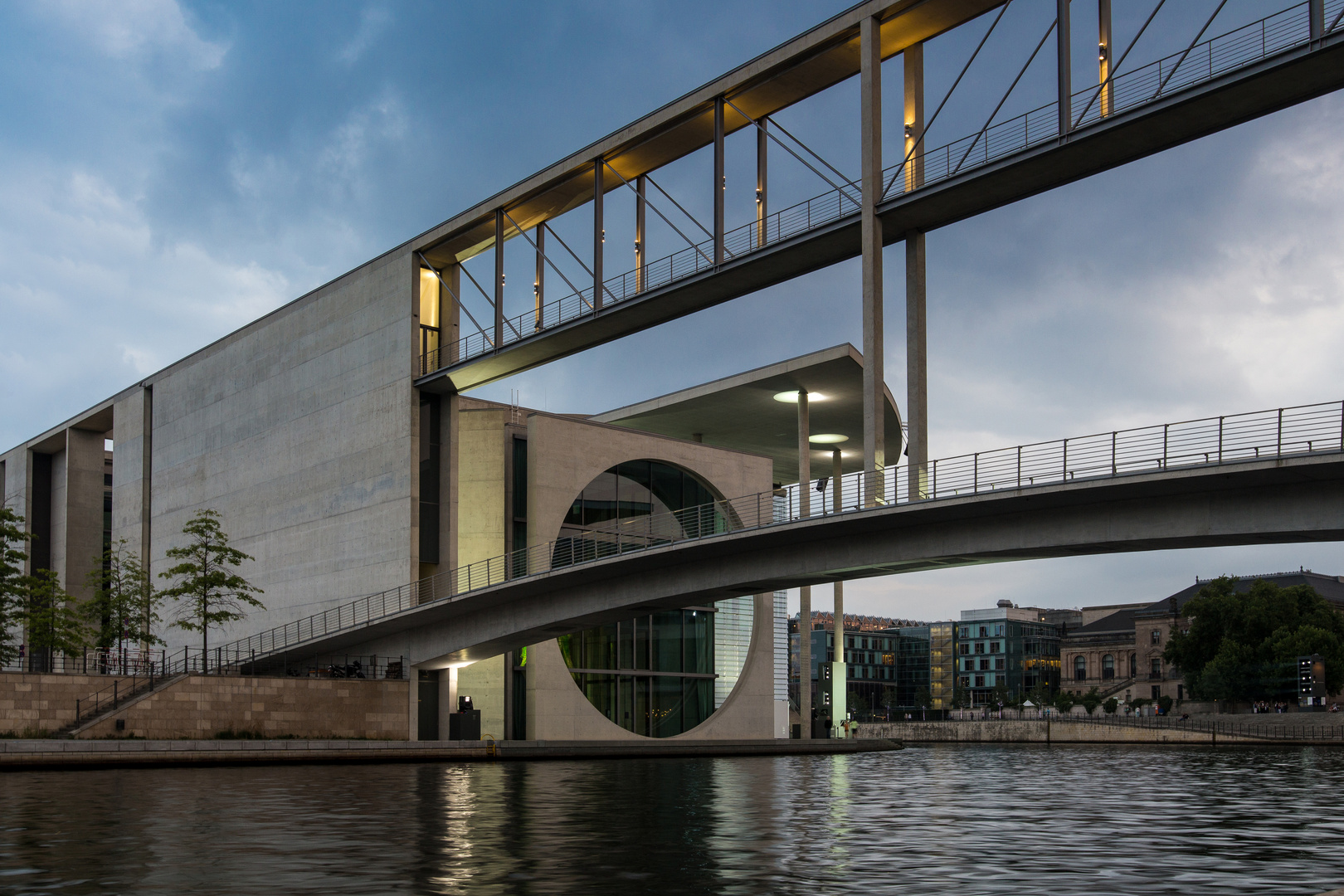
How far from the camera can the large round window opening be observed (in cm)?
4519

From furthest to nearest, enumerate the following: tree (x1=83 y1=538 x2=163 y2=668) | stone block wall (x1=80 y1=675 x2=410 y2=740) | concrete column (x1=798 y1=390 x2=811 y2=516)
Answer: concrete column (x1=798 y1=390 x2=811 y2=516)
tree (x1=83 y1=538 x2=163 y2=668)
stone block wall (x1=80 y1=675 x2=410 y2=740)

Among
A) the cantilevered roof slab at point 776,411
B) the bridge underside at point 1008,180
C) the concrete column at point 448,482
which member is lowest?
the concrete column at point 448,482

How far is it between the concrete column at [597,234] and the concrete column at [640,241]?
1.11 metres

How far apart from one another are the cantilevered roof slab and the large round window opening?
457 centimetres

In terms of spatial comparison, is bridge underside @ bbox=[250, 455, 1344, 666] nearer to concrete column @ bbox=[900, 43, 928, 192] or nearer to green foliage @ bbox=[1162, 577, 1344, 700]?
concrete column @ bbox=[900, 43, 928, 192]

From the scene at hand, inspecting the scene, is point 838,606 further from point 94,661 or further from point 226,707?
point 94,661

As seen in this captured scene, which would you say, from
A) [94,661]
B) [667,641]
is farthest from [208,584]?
[667,641]

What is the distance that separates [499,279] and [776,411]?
14583 millimetres

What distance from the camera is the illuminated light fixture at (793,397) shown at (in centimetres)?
5116

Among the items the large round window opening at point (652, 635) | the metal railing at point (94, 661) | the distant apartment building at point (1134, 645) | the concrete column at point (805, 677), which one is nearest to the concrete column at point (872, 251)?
A: the large round window opening at point (652, 635)

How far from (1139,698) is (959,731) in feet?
104

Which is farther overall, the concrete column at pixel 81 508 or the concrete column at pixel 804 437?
the concrete column at pixel 81 508

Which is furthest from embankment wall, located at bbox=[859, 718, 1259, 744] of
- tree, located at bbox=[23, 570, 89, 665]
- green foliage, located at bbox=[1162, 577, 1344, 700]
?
tree, located at bbox=[23, 570, 89, 665]

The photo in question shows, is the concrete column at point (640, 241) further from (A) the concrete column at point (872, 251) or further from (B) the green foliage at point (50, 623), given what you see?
(B) the green foliage at point (50, 623)
